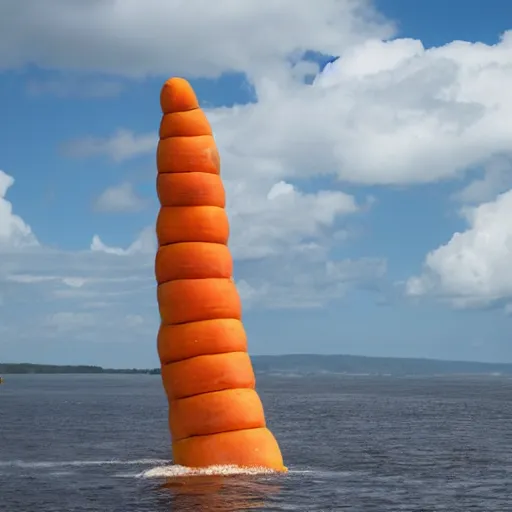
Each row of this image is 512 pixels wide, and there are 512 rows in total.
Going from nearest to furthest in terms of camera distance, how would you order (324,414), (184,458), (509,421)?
(184,458) < (509,421) < (324,414)

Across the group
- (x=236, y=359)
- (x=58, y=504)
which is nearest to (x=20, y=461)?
(x=58, y=504)

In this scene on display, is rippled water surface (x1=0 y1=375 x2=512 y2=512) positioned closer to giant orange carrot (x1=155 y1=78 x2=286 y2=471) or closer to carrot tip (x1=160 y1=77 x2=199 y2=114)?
giant orange carrot (x1=155 y1=78 x2=286 y2=471)

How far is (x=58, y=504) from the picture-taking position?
30234mm

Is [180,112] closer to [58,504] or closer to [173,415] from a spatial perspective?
[173,415]

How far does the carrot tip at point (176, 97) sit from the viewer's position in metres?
31.6

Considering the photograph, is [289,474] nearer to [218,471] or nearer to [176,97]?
[218,471]

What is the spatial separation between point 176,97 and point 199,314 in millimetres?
6817

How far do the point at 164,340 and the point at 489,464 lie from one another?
19.9 meters

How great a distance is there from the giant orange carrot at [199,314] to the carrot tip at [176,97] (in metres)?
0.03

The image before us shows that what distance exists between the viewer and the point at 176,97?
3164cm

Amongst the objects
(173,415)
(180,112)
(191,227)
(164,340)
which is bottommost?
(173,415)

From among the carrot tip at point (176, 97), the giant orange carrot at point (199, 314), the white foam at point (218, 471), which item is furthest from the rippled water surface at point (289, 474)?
the carrot tip at point (176, 97)

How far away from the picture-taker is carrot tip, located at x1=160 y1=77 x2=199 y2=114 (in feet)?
104

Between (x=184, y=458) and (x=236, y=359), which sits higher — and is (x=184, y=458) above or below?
below
